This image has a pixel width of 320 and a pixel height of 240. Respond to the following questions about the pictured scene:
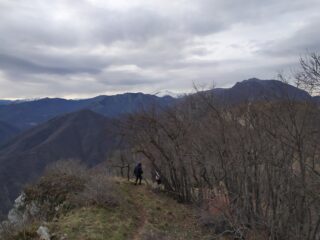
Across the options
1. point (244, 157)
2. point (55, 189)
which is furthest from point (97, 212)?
point (244, 157)

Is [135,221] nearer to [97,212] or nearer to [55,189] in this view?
[97,212]

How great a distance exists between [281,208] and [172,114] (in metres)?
12.4

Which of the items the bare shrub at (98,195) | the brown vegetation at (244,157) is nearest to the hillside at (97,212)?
the bare shrub at (98,195)

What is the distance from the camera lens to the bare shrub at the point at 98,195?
2408 centimetres

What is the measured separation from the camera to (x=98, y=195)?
2430cm

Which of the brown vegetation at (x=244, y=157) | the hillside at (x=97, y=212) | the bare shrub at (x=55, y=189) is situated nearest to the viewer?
the brown vegetation at (x=244, y=157)

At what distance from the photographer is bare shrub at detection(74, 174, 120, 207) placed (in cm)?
2408

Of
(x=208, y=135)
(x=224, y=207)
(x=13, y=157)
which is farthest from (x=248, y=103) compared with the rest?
(x=13, y=157)

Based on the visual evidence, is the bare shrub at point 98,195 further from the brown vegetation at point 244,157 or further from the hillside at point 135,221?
the brown vegetation at point 244,157

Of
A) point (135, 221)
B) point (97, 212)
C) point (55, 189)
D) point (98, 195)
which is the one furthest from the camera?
point (55, 189)

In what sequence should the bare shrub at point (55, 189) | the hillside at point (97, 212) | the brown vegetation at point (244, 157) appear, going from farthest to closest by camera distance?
the bare shrub at point (55, 189)
the hillside at point (97, 212)
the brown vegetation at point (244, 157)

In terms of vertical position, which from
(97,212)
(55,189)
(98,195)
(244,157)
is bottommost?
(97,212)

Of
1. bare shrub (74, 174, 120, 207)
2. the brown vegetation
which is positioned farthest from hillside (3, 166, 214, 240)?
the brown vegetation

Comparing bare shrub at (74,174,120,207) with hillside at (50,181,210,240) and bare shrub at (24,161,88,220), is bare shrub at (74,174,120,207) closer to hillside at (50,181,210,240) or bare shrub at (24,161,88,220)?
hillside at (50,181,210,240)
